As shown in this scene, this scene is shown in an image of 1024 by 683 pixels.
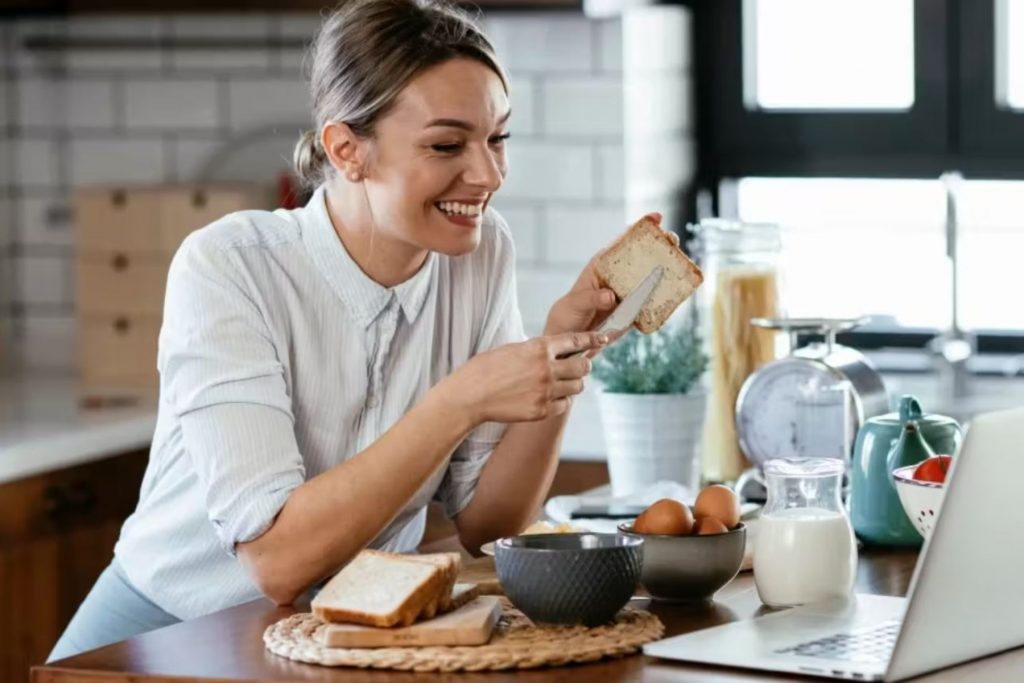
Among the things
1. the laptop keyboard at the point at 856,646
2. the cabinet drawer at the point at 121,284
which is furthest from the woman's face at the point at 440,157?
the cabinet drawer at the point at 121,284

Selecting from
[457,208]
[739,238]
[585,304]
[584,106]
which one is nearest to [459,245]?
[457,208]

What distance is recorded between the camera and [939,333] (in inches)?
149

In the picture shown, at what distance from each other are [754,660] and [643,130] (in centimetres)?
207

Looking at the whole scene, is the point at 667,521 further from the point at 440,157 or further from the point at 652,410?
the point at 652,410

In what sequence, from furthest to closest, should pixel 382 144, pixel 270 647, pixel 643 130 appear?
pixel 643 130 < pixel 382 144 < pixel 270 647

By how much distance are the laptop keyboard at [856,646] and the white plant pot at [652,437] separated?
2.93 ft

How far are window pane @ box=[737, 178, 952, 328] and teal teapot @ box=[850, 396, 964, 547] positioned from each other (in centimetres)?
141

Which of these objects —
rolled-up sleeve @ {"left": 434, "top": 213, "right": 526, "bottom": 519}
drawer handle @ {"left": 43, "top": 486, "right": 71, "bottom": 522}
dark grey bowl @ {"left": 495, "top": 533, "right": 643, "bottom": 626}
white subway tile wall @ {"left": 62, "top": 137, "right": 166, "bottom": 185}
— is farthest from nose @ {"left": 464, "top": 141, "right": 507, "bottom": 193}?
white subway tile wall @ {"left": 62, "top": 137, "right": 166, "bottom": 185}

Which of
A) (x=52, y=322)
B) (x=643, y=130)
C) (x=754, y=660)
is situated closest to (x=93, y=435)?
(x=52, y=322)

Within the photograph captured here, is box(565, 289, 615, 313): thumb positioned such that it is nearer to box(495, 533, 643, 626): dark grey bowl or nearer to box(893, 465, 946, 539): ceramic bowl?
box(893, 465, 946, 539): ceramic bowl

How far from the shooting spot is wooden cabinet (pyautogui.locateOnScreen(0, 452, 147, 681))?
336cm

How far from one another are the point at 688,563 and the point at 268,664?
467mm

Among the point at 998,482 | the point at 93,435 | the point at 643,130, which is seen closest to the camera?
the point at 998,482

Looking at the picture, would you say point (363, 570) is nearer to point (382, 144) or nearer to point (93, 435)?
point (382, 144)
